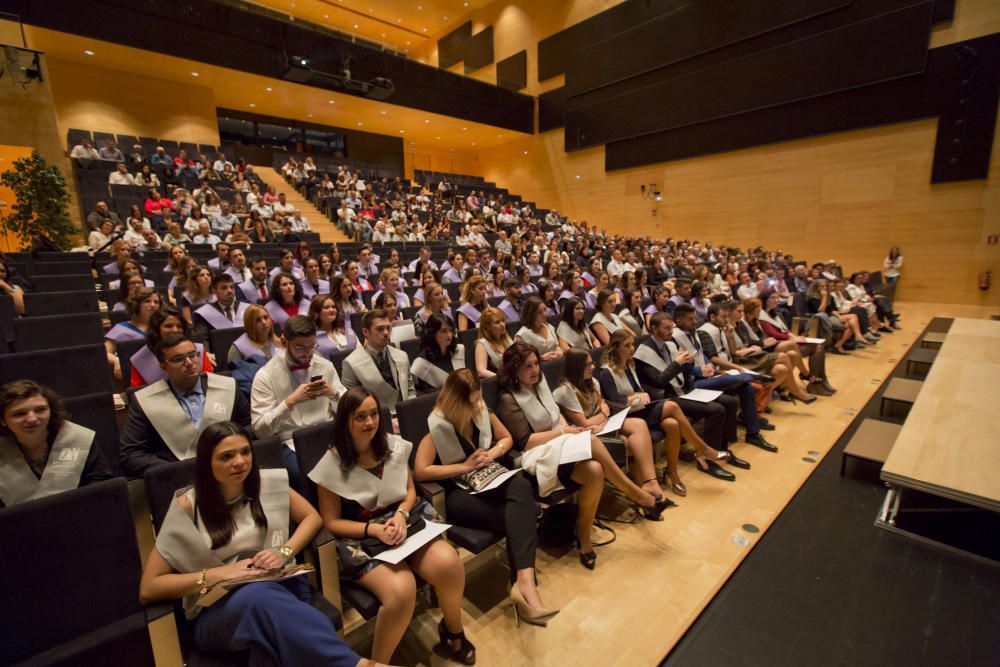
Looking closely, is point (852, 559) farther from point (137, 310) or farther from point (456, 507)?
point (137, 310)

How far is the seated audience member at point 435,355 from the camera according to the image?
9.46 feet

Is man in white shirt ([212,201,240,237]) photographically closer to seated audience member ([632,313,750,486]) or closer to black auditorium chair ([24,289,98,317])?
black auditorium chair ([24,289,98,317])

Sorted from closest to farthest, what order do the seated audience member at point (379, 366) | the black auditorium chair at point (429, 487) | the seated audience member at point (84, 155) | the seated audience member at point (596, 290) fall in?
the black auditorium chair at point (429, 487), the seated audience member at point (379, 366), the seated audience member at point (596, 290), the seated audience member at point (84, 155)

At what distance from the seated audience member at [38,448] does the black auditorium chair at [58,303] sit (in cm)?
291

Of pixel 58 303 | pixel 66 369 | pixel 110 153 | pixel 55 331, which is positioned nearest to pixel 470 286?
pixel 66 369

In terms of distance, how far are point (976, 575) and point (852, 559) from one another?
0.49 metres

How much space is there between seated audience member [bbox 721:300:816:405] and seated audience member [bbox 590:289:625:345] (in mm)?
904

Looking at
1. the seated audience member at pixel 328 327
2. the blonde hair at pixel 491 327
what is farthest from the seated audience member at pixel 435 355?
the seated audience member at pixel 328 327

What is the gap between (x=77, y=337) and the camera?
309 centimetres

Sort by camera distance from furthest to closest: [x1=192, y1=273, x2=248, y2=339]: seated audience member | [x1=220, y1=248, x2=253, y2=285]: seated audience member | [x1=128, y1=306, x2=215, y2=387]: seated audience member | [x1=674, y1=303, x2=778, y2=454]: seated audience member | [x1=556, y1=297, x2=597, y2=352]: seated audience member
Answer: [x1=220, y1=248, x2=253, y2=285]: seated audience member
[x1=556, y1=297, x2=597, y2=352]: seated audience member
[x1=192, y1=273, x2=248, y2=339]: seated audience member
[x1=674, y1=303, x2=778, y2=454]: seated audience member
[x1=128, y1=306, x2=215, y2=387]: seated audience member

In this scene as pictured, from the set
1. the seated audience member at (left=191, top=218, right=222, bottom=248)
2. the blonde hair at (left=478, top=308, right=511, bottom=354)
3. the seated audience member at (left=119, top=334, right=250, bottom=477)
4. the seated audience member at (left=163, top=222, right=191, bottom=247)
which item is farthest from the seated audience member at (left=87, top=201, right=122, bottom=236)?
the blonde hair at (left=478, top=308, right=511, bottom=354)

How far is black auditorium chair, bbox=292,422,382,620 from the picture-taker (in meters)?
1.52

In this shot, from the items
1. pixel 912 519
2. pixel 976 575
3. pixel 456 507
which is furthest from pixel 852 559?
pixel 456 507

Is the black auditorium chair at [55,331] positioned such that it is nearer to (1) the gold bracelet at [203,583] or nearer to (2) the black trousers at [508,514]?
(1) the gold bracelet at [203,583]
